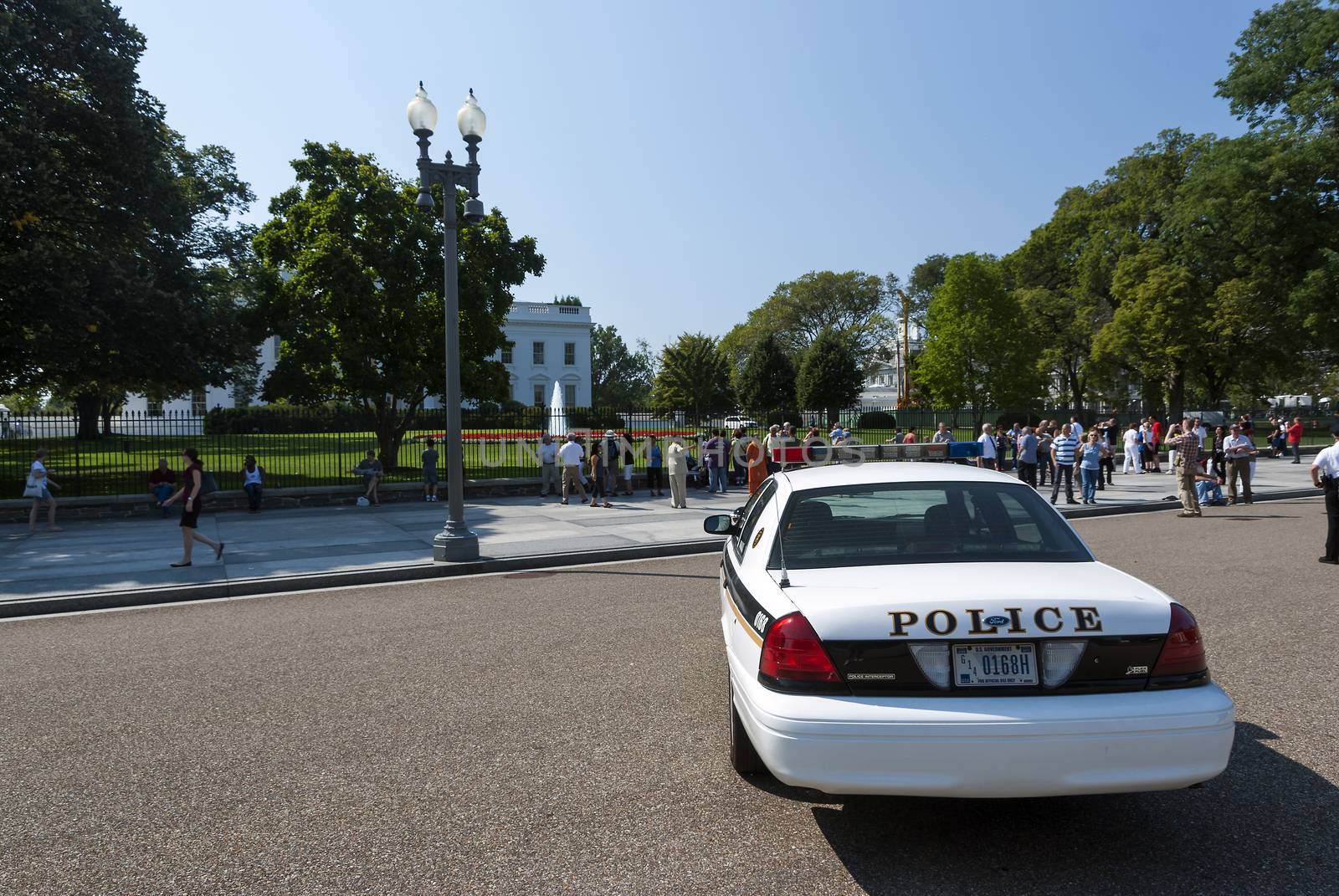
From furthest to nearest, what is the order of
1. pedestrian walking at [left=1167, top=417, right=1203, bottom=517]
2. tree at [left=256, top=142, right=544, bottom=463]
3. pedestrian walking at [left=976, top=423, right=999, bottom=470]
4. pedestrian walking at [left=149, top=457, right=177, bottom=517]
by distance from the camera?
tree at [left=256, top=142, right=544, bottom=463]
pedestrian walking at [left=976, top=423, right=999, bottom=470]
pedestrian walking at [left=149, top=457, right=177, bottom=517]
pedestrian walking at [left=1167, top=417, right=1203, bottom=517]

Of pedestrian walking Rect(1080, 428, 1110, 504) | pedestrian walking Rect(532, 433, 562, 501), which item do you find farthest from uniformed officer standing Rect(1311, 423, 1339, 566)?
pedestrian walking Rect(532, 433, 562, 501)

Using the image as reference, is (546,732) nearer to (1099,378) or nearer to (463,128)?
(463,128)

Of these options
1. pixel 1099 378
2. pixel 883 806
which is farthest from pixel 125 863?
pixel 1099 378

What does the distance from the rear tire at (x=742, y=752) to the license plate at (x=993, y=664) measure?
1233 millimetres

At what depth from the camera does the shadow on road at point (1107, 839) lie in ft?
10.8

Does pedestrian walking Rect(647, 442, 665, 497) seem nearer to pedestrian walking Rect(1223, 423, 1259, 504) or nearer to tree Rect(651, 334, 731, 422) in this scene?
pedestrian walking Rect(1223, 423, 1259, 504)

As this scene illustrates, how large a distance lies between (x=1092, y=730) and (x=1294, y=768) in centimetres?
196

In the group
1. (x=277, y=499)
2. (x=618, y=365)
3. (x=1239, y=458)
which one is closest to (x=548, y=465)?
(x=277, y=499)

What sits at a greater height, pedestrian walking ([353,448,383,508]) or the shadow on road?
pedestrian walking ([353,448,383,508])

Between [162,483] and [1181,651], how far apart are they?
757 inches

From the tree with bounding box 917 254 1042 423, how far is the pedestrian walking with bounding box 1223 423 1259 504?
31.4m

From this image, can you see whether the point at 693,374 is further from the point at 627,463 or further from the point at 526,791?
the point at 526,791

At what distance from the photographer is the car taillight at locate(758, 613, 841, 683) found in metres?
3.40

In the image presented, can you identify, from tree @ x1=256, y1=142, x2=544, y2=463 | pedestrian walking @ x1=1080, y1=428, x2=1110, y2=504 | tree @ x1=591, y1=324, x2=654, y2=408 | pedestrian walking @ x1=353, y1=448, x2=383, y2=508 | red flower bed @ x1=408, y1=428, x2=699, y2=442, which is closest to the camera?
pedestrian walking @ x1=1080, y1=428, x2=1110, y2=504
